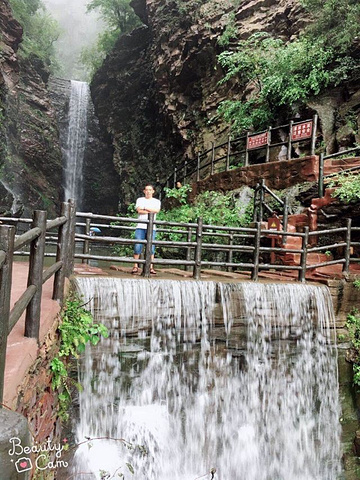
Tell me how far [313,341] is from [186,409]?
2.57 m

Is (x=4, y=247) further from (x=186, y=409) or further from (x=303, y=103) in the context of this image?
(x=303, y=103)

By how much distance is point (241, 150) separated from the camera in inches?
626

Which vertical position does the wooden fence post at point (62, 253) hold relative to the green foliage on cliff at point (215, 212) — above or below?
below

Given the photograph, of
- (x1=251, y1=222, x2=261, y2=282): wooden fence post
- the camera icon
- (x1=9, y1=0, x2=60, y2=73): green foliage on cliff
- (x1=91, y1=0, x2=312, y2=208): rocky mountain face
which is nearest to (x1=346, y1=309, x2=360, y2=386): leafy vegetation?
(x1=251, y1=222, x2=261, y2=282): wooden fence post

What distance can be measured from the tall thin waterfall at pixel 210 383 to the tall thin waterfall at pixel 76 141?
880 inches

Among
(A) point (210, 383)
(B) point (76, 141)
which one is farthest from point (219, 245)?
(B) point (76, 141)

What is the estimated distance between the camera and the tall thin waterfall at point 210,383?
5379 millimetres

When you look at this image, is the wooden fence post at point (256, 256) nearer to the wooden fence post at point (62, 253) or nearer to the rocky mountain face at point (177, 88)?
the wooden fence post at point (62, 253)

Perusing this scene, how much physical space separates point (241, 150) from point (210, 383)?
11.7m

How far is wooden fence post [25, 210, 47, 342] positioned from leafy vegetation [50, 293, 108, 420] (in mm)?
847

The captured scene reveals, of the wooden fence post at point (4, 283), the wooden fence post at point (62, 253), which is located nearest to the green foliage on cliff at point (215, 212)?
the wooden fence post at point (62, 253)

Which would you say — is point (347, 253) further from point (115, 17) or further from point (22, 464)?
point (115, 17)

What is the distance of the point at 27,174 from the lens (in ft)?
79.4

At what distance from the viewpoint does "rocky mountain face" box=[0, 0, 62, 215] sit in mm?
21281
